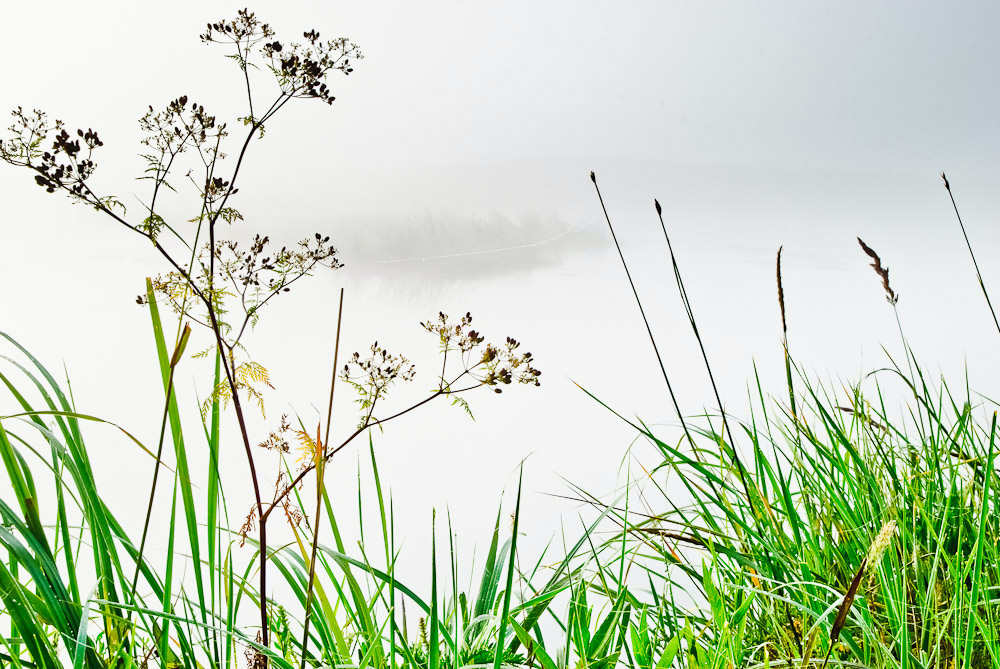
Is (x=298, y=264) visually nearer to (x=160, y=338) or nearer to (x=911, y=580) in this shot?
(x=160, y=338)

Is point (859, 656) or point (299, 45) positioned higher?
point (299, 45)

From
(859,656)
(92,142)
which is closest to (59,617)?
(92,142)

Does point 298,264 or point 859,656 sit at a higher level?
point 298,264

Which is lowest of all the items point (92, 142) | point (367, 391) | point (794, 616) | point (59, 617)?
point (794, 616)

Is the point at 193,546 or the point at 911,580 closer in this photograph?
the point at 193,546

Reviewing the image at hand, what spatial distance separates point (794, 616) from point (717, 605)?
174 millimetres

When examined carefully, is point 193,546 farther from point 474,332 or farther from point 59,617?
point 474,332

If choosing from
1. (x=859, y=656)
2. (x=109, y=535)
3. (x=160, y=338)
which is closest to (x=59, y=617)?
(x=109, y=535)

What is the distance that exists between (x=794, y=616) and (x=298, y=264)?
537 millimetres

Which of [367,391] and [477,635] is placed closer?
[367,391]

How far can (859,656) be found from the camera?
574 mm

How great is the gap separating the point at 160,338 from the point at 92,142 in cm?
15

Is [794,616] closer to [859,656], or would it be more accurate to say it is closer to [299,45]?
[859,656]

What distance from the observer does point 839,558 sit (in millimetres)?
699
